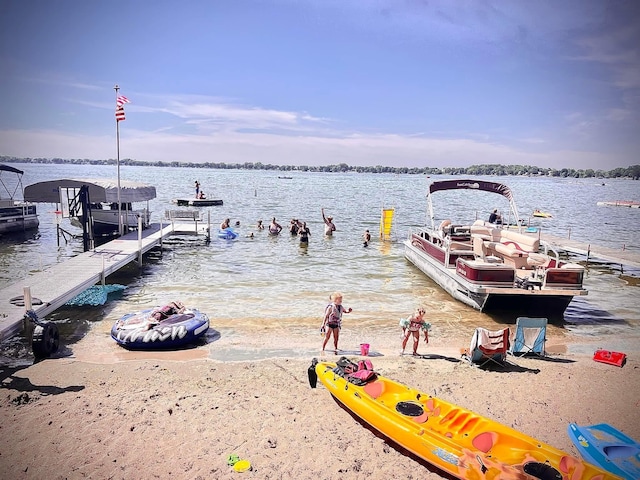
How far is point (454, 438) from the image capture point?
6344 millimetres

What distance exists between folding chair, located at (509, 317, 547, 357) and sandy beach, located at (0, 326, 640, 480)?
12.9 inches

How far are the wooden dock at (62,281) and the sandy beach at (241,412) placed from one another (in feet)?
7.63

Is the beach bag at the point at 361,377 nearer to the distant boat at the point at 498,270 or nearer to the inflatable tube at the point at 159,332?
the inflatable tube at the point at 159,332

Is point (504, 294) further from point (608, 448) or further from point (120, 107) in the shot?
point (120, 107)

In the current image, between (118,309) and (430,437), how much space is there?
472 inches

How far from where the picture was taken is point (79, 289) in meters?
14.3

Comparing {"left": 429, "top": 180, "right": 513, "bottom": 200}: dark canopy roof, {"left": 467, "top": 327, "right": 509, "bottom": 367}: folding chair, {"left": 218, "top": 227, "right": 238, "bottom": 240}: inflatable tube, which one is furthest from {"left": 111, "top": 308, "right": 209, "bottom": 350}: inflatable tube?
{"left": 218, "top": 227, "right": 238, "bottom": 240}: inflatable tube

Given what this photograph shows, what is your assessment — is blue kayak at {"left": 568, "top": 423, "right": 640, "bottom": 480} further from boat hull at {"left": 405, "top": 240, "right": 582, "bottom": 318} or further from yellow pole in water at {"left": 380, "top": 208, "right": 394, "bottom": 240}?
yellow pole in water at {"left": 380, "top": 208, "right": 394, "bottom": 240}

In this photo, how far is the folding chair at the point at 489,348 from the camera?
32.6 ft

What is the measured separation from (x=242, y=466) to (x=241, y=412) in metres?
1.52

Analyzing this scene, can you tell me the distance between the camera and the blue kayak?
6.16m

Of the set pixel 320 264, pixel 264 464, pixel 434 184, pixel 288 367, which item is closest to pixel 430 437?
pixel 264 464

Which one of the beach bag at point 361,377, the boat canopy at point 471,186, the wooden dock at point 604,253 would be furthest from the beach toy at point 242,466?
the wooden dock at point 604,253

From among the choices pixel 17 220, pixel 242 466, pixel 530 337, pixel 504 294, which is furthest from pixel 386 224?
pixel 242 466
